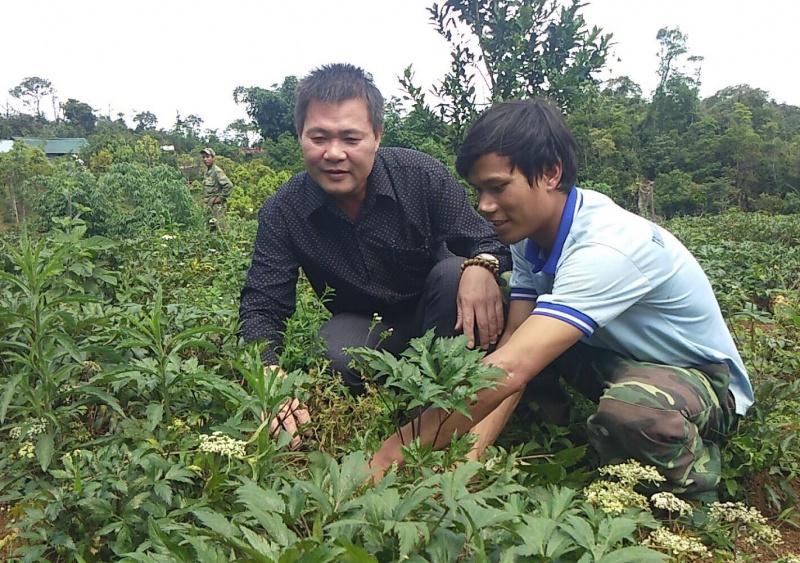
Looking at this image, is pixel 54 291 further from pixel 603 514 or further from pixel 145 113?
pixel 145 113

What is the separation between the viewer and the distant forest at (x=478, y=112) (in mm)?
6547

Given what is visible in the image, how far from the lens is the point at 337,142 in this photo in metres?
2.51

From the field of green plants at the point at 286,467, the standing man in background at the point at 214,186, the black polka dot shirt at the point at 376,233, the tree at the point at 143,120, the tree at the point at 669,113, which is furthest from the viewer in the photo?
the tree at the point at 143,120

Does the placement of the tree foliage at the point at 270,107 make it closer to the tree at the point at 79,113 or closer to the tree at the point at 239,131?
the tree at the point at 239,131

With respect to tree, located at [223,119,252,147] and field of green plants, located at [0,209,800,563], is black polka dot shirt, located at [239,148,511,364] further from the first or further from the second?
tree, located at [223,119,252,147]

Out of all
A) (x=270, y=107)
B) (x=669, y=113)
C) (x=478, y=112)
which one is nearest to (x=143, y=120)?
(x=270, y=107)

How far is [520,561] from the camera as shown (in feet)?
3.90

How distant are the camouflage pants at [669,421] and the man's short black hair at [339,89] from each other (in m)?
1.32

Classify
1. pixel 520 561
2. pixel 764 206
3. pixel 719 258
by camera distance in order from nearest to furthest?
1. pixel 520 561
2. pixel 719 258
3. pixel 764 206

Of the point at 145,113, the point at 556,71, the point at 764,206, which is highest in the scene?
the point at 145,113

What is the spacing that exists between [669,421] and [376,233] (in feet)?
4.54

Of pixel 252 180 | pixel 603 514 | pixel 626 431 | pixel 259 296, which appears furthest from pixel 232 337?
pixel 252 180

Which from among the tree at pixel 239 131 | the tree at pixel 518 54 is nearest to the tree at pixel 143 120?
the tree at pixel 239 131

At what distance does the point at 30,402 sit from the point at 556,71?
5601mm
